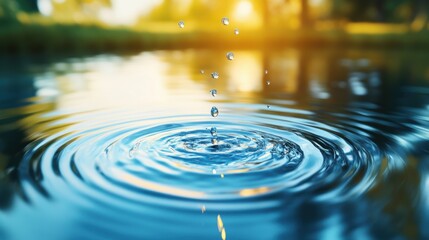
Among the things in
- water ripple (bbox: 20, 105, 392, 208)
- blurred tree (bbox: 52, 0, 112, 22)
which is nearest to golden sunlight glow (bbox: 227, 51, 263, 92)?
water ripple (bbox: 20, 105, 392, 208)

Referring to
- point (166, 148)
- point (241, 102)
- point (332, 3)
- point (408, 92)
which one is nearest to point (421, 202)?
point (166, 148)

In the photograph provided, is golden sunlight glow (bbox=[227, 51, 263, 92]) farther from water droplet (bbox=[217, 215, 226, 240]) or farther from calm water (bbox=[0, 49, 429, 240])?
water droplet (bbox=[217, 215, 226, 240])

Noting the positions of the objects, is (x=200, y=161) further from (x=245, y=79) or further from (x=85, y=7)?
(x=85, y=7)

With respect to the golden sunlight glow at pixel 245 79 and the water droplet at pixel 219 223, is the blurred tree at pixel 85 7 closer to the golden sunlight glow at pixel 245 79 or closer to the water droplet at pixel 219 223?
the golden sunlight glow at pixel 245 79

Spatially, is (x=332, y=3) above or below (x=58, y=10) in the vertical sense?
below

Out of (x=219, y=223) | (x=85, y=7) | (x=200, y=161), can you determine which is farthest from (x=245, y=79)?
Result: (x=85, y=7)

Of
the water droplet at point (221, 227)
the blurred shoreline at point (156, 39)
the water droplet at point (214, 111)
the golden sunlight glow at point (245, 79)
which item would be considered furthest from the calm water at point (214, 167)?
the blurred shoreline at point (156, 39)

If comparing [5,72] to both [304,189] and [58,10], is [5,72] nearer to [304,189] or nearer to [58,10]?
[304,189]
